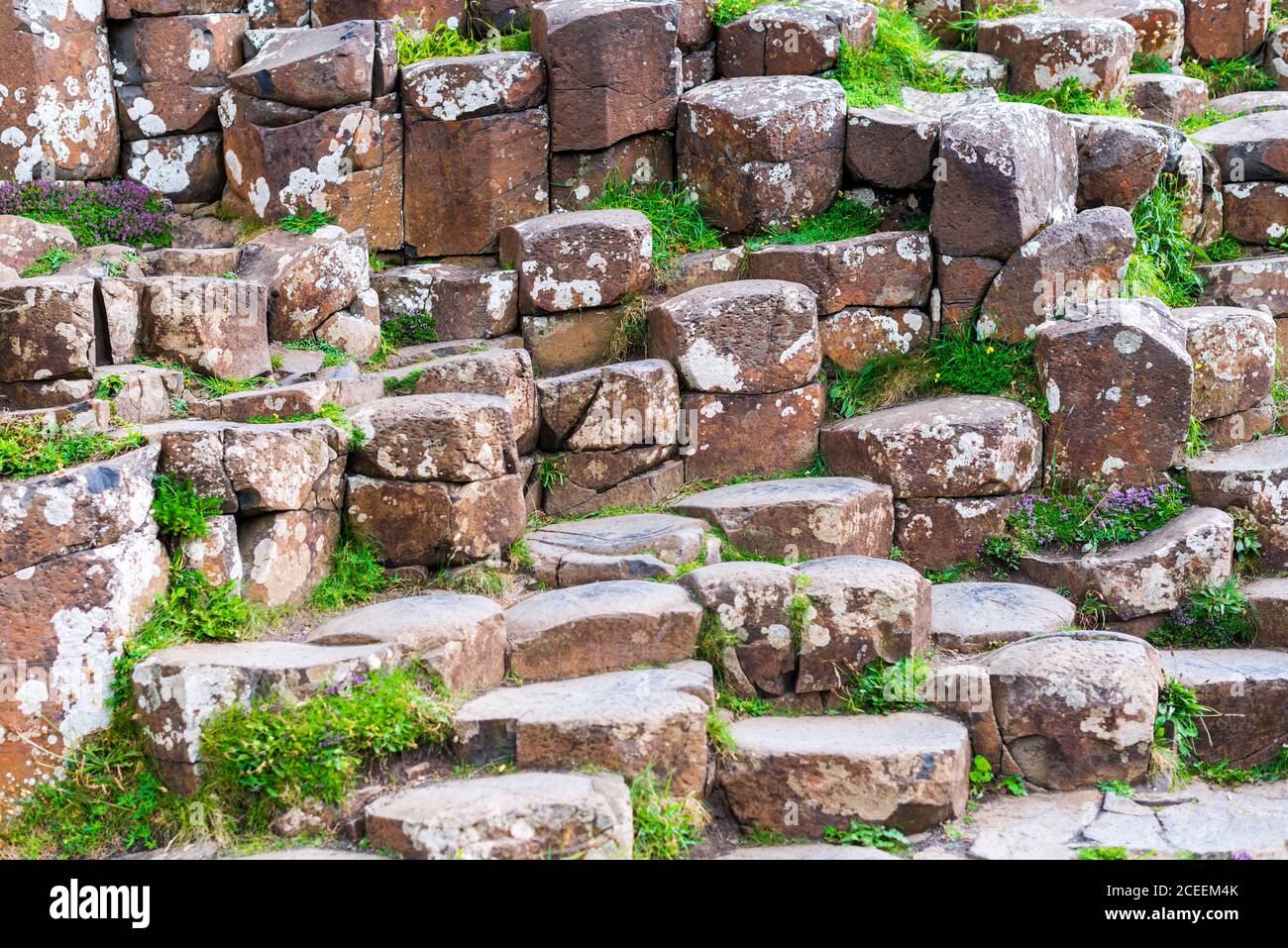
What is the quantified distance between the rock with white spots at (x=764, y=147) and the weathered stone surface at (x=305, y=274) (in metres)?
2.55

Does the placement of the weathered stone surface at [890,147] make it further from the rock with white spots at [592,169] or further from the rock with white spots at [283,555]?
the rock with white spots at [283,555]

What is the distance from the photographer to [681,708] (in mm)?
5844

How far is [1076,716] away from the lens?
632cm

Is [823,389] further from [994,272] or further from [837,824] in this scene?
[837,824]

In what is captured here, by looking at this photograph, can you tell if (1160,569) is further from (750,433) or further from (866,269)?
(866,269)

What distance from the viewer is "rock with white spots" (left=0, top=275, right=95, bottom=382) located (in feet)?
22.6

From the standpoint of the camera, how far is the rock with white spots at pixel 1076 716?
6332mm

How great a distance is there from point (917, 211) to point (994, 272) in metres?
0.87

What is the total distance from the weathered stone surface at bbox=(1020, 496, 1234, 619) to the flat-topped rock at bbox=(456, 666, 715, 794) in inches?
117

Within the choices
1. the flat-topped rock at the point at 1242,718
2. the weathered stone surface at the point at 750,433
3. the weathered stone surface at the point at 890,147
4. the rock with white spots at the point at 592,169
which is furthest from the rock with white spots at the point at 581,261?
the flat-topped rock at the point at 1242,718

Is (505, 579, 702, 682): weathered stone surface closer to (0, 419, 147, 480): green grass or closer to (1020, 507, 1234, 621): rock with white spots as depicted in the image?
(0, 419, 147, 480): green grass

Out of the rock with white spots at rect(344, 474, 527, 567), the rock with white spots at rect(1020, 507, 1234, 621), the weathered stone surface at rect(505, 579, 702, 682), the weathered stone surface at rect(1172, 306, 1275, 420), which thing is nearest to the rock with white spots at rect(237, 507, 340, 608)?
the rock with white spots at rect(344, 474, 527, 567)

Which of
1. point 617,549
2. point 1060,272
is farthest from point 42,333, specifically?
point 1060,272

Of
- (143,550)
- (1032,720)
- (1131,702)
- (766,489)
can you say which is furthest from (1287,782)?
(143,550)
